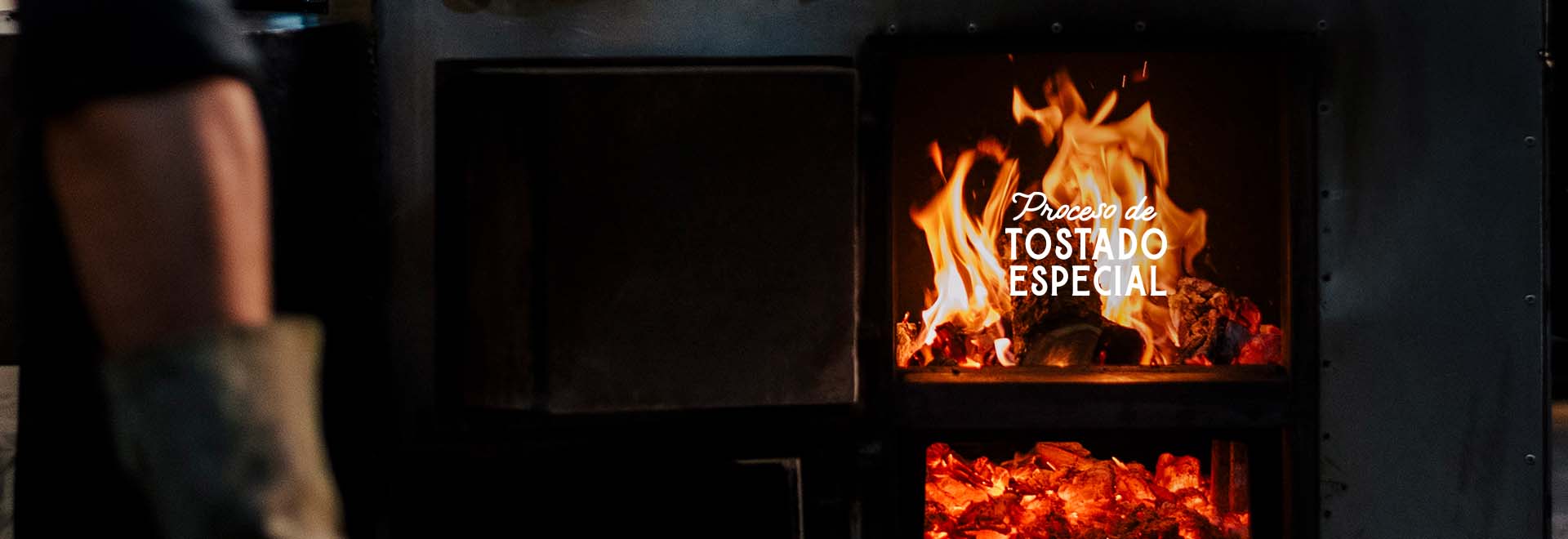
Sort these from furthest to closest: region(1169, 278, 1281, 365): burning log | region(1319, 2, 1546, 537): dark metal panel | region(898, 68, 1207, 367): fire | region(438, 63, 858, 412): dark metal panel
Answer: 1. region(898, 68, 1207, 367): fire
2. region(1169, 278, 1281, 365): burning log
3. region(1319, 2, 1546, 537): dark metal panel
4. region(438, 63, 858, 412): dark metal panel

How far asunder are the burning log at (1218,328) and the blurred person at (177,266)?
2.29 meters

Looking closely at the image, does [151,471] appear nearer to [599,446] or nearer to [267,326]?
[267,326]

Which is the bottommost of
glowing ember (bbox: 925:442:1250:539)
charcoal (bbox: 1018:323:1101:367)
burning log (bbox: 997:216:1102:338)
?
glowing ember (bbox: 925:442:1250:539)

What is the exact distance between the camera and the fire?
9.39 feet

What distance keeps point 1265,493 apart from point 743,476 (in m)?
1.26

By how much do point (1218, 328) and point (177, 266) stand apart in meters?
2.44

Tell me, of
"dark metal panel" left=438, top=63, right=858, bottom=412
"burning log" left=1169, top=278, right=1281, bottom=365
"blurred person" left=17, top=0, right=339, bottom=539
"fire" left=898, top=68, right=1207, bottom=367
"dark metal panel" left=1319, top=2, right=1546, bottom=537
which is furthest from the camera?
"fire" left=898, top=68, right=1207, bottom=367

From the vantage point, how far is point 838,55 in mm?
2494

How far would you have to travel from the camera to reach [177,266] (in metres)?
1.01

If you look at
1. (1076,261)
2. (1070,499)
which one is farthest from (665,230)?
(1070,499)

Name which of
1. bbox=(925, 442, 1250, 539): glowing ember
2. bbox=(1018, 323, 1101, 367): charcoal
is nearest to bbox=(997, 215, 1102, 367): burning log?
bbox=(1018, 323, 1101, 367): charcoal

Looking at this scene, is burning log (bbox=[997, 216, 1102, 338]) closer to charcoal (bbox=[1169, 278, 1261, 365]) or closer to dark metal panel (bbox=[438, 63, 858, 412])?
charcoal (bbox=[1169, 278, 1261, 365])

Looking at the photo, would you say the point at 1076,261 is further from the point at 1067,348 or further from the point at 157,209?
the point at 157,209

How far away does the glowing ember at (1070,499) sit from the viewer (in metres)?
2.85
